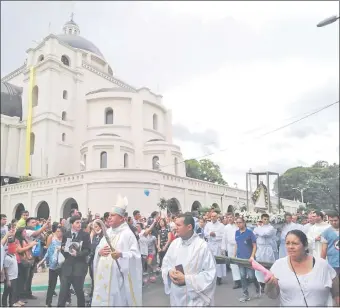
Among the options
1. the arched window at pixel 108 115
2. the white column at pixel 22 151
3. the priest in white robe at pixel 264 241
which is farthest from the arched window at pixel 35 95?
the priest in white robe at pixel 264 241

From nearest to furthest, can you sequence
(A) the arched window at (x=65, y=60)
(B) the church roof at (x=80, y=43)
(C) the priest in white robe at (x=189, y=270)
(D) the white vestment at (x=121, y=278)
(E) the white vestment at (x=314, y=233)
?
(C) the priest in white robe at (x=189, y=270) → (D) the white vestment at (x=121, y=278) → (E) the white vestment at (x=314, y=233) → (A) the arched window at (x=65, y=60) → (B) the church roof at (x=80, y=43)

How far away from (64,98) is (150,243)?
32251 mm

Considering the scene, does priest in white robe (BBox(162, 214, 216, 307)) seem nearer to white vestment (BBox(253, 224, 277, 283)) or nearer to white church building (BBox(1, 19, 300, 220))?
white vestment (BBox(253, 224, 277, 283))

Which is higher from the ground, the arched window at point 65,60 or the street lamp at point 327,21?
the arched window at point 65,60

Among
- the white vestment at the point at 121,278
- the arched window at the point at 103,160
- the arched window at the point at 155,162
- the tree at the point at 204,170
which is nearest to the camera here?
the white vestment at the point at 121,278

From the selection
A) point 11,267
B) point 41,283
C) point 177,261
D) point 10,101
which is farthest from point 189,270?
point 10,101

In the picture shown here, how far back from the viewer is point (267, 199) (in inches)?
691

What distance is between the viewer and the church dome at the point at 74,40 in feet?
160

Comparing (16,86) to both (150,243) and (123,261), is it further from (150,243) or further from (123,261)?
(123,261)

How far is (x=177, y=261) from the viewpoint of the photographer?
14.0ft

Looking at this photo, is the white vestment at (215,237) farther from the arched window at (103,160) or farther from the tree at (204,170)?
the tree at (204,170)

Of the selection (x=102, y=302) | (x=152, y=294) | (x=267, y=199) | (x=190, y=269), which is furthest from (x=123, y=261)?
(x=267, y=199)

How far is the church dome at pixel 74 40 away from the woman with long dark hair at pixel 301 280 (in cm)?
4889

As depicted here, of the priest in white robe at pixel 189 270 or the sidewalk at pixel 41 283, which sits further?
the sidewalk at pixel 41 283
